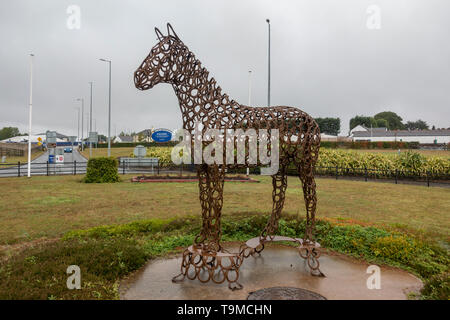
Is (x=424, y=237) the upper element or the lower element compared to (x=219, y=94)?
lower

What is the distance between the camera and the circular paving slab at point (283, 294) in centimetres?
395

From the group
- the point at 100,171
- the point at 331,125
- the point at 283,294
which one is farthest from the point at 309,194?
the point at 331,125

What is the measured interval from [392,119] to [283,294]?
107461 mm

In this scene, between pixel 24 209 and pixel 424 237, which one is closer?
pixel 424 237

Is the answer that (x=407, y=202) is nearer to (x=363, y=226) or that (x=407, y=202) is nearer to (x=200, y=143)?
(x=363, y=226)

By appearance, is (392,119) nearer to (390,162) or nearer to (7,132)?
(390,162)

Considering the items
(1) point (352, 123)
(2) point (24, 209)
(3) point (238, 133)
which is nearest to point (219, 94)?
(3) point (238, 133)

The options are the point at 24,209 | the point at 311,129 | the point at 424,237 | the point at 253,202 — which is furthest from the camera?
the point at 253,202

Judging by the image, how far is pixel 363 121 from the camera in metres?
89.6

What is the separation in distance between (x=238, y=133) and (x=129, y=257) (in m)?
2.55

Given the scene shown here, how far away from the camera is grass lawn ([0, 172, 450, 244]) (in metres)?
7.77

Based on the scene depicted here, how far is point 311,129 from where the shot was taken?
5125 mm

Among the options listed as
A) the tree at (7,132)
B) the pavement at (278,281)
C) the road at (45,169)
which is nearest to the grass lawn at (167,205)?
the pavement at (278,281)
